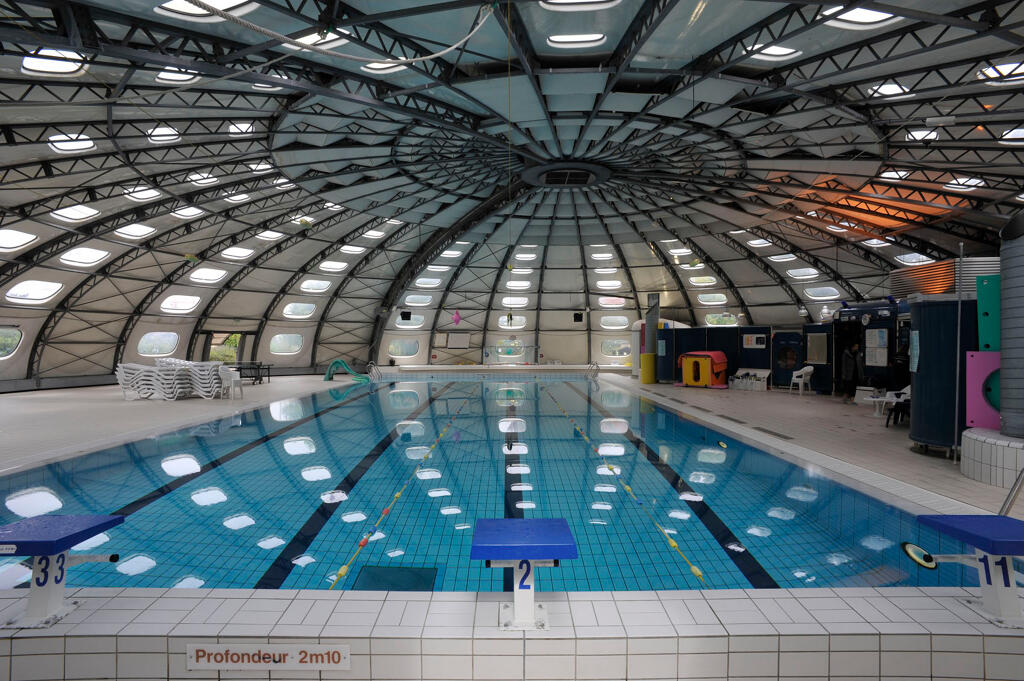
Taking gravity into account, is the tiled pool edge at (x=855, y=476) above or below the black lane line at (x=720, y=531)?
above

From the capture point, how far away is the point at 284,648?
273 cm

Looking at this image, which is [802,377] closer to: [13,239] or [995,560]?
[995,560]

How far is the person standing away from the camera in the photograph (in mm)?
16109

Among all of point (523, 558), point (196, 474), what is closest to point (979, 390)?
point (523, 558)

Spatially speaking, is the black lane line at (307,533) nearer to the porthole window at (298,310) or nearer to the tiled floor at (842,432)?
the tiled floor at (842,432)

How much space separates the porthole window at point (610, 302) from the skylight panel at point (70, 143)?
26.2 m

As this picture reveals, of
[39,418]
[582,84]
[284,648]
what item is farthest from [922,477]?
[39,418]

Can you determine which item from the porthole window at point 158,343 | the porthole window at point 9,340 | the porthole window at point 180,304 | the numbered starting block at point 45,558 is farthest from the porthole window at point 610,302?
the numbered starting block at point 45,558

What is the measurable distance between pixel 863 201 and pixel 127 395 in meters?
26.8

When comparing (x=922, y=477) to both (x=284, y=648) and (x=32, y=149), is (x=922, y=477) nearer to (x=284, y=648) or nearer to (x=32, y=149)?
(x=284, y=648)

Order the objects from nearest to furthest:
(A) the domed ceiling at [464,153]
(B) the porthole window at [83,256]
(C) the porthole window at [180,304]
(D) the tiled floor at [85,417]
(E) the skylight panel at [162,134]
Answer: (A) the domed ceiling at [464,153], (D) the tiled floor at [85,417], (E) the skylight panel at [162,134], (B) the porthole window at [83,256], (C) the porthole window at [180,304]

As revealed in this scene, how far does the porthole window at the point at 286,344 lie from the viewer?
1154 inches

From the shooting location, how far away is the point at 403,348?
114ft

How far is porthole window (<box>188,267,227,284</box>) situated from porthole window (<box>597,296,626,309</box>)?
71.2ft
